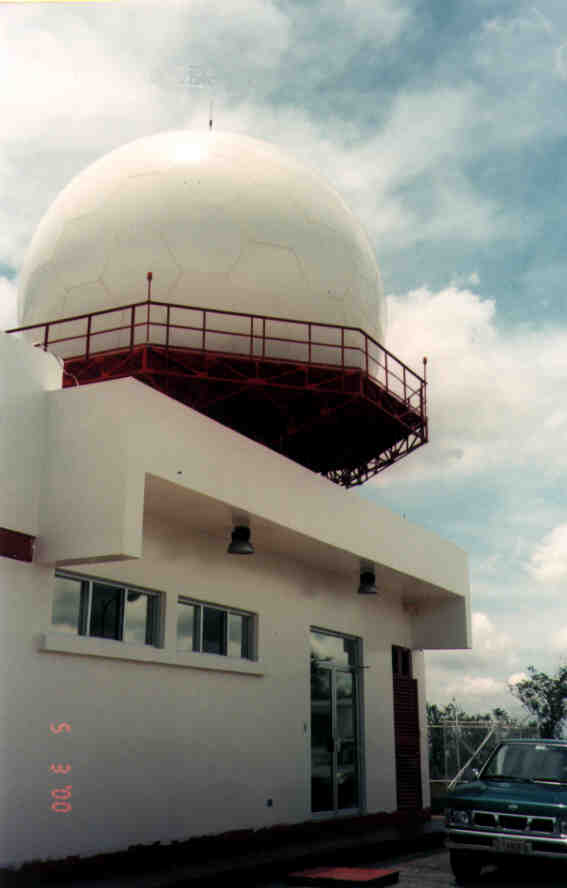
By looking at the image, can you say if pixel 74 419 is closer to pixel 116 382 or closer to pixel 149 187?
pixel 116 382

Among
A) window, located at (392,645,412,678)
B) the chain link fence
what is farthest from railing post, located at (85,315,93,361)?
the chain link fence

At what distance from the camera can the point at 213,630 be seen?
12906 millimetres

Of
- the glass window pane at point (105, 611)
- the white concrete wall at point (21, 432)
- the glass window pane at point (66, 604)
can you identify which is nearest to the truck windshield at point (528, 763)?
the glass window pane at point (105, 611)

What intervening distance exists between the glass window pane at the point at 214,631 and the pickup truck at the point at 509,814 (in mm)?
3764

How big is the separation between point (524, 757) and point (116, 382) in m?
6.79

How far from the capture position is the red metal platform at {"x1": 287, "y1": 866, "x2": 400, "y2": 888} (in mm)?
9455

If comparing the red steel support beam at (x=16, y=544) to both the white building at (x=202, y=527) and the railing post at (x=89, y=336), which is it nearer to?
the white building at (x=202, y=527)

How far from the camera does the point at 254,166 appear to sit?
1566 cm

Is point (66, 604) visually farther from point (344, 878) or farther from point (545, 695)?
point (545, 695)

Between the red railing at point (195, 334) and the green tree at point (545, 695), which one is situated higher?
the red railing at point (195, 334)

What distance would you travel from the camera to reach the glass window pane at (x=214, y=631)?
1272 cm

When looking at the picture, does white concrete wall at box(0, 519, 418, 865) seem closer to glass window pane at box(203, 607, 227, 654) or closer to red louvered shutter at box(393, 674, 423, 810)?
glass window pane at box(203, 607, 227, 654)

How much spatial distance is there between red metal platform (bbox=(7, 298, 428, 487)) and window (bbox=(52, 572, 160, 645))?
129 inches

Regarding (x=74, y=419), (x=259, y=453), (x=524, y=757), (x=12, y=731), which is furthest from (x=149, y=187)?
(x=524, y=757)
